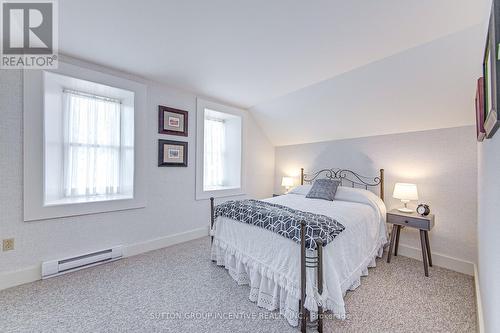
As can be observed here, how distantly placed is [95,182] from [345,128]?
3.93m

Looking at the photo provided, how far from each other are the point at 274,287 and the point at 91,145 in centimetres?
298

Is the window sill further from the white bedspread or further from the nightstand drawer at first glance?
the nightstand drawer

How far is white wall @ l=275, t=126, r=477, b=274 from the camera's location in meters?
2.59

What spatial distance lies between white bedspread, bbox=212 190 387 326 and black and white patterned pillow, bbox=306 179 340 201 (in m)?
0.44

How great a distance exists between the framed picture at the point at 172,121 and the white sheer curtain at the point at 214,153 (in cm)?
83

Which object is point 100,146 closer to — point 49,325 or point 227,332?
point 49,325

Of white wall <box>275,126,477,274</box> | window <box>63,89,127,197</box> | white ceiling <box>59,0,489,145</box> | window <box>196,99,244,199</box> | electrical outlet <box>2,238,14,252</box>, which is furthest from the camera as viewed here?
window <box>196,99,244,199</box>

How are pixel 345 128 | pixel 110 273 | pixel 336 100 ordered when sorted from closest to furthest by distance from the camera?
1. pixel 110 273
2. pixel 336 100
3. pixel 345 128

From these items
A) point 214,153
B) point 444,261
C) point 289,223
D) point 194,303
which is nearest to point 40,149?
point 194,303

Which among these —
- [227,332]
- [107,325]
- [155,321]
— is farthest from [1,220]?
[227,332]

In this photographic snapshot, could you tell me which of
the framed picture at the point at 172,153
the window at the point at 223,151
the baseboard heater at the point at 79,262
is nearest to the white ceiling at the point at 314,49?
the window at the point at 223,151

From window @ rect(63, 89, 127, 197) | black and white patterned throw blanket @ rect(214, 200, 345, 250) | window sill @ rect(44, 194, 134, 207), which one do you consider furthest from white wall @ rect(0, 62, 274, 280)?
black and white patterned throw blanket @ rect(214, 200, 345, 250)

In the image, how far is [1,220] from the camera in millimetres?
2117

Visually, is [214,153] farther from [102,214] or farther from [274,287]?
[274,287]
